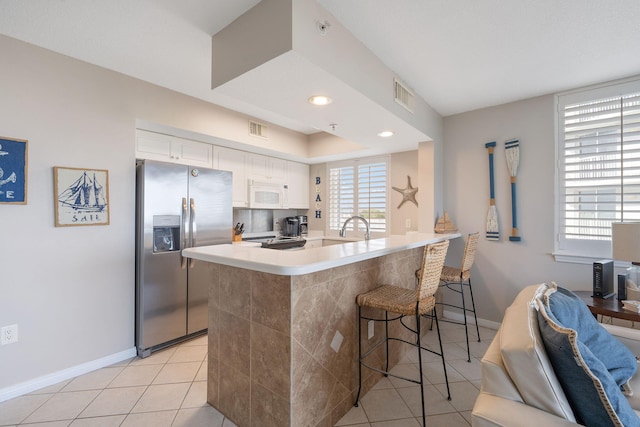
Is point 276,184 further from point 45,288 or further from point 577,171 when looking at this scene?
point 577,171

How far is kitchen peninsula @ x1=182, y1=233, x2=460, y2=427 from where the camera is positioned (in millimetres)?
1486

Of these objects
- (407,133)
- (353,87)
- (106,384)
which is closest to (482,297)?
(407,133)

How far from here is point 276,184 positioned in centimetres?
425

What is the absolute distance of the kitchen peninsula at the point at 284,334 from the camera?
149 cm

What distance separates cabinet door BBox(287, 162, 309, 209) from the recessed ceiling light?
238cm

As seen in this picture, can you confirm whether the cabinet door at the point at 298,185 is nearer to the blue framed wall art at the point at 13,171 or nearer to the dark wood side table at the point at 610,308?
the blue framed wall art at the point at 13,171

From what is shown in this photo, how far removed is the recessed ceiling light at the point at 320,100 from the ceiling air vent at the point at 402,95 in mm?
655

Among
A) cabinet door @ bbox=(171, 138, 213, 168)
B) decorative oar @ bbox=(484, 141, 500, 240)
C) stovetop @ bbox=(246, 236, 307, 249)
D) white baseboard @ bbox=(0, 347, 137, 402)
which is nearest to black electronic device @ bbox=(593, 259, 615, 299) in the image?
decorative oar @ bbox=(484, 141, 500, 240)

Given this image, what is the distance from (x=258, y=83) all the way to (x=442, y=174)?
255 centimetres

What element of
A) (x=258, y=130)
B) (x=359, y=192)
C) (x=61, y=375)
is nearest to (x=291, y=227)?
(x=359, y=192)

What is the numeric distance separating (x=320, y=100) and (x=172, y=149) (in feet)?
5.96

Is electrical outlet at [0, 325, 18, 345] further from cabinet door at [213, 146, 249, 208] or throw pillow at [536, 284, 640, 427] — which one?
throw pillow at [536, 284, 640, 427]

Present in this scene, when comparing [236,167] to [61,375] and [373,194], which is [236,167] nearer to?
[373,194]

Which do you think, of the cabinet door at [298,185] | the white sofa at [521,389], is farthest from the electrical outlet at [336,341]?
the cabinet door at [298,185]
